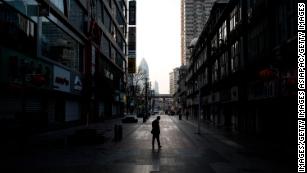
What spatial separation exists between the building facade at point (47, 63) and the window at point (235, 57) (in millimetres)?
14555

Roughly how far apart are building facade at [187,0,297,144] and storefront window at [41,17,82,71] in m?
15.0

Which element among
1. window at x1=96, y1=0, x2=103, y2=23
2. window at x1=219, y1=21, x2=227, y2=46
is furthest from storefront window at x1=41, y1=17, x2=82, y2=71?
window at x1=219, y1=21, x2=227, y2=46

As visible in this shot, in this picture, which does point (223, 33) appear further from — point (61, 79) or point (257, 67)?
point (61, 79)

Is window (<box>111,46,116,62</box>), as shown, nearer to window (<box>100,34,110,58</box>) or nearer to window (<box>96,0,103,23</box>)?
window (<box>100,34,110,58</box>)

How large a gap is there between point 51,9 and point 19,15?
24.3 feet

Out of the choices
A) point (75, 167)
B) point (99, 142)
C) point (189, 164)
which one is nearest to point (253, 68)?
point (99, 142)

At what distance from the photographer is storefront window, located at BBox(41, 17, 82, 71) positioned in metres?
36.3

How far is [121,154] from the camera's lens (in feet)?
64.7

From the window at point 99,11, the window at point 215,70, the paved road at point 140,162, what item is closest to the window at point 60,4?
the window at point 99,11

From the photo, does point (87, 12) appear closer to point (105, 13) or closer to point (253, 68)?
point (105, 13)

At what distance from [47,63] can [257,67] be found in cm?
1843

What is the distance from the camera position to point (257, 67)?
31.8 metres

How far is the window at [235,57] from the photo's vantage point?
133 feet

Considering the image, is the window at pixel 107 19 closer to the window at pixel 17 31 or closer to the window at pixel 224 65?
the window at pixel 224 65
